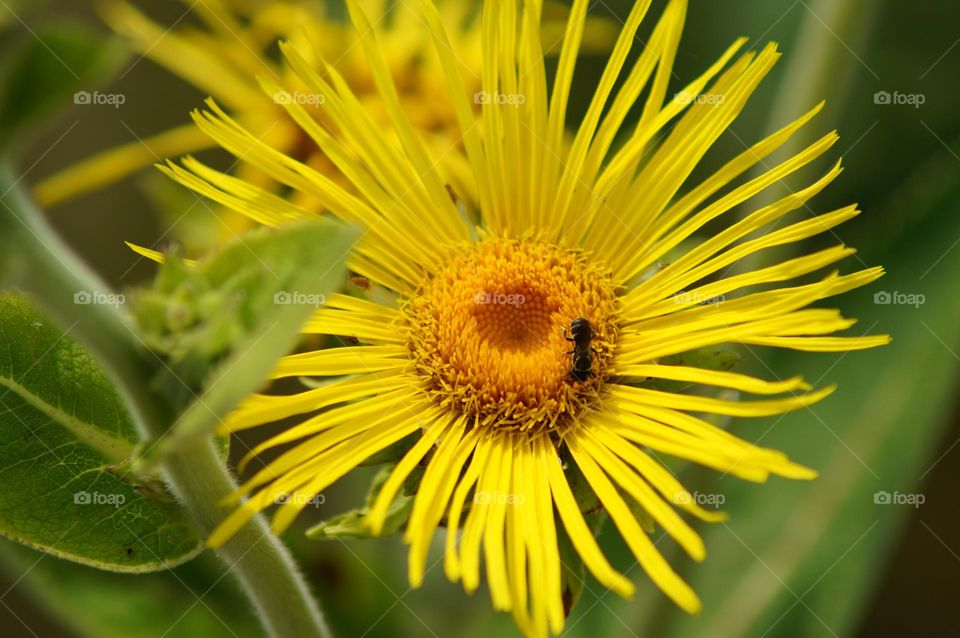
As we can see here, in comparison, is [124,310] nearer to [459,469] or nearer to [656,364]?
[459,469]

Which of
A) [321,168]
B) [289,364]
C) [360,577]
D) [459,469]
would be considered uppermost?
[321,168]

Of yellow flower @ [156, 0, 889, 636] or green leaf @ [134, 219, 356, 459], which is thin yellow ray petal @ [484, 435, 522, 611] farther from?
green leaf @ [134, 219, 356, 459]

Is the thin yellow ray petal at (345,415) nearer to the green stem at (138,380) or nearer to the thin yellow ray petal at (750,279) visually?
the green stem at (138,380)

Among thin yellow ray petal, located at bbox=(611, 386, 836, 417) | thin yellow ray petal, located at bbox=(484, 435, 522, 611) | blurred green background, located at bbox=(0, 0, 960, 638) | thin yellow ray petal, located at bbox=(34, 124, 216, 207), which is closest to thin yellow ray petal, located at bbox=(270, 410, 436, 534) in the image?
thin yellow ray petal, located at bbox=(484, 435, 522, 611)

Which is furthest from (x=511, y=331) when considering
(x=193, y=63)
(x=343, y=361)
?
(x=193, y=63)

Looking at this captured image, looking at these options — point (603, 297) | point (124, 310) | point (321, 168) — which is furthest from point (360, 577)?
point (124, 310)

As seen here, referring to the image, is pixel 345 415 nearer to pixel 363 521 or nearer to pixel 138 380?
pixel 363 521
